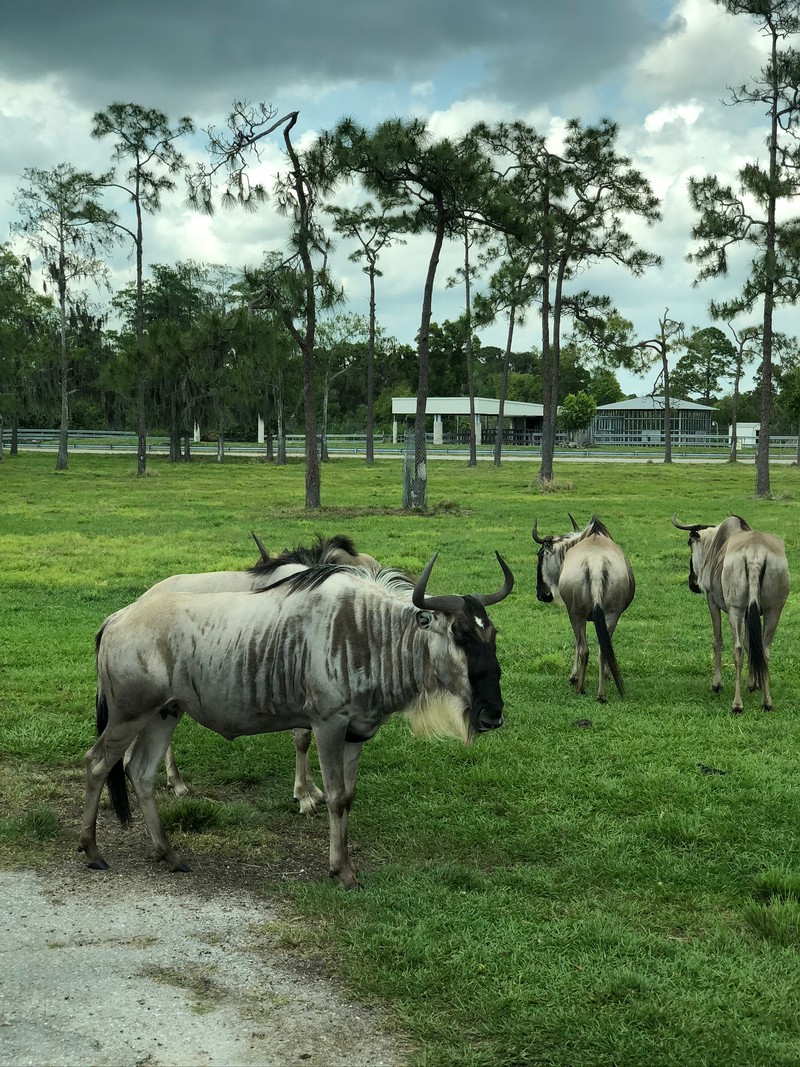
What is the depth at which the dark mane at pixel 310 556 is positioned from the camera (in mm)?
7064

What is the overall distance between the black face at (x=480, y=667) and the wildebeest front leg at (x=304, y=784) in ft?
5.67

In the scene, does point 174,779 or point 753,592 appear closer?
point 174,779

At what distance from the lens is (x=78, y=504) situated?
28625 millimetres

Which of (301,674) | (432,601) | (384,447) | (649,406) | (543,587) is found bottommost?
(543,587)

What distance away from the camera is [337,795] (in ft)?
19.0

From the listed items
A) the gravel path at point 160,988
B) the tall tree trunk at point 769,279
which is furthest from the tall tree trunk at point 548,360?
the gravel path at point 160,988

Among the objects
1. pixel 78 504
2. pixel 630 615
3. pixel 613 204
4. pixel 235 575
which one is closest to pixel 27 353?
pixel 78 504

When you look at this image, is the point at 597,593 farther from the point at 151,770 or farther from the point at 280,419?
the point at 280,419

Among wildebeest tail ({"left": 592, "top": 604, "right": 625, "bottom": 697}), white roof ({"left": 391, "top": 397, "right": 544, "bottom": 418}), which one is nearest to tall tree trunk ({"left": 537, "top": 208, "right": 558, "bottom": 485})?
wildebeest tail ({"left": 592, "top": 604, "right": 625, "bottom": 697})

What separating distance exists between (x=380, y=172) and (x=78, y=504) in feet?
41.2

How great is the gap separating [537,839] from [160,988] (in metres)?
2.77

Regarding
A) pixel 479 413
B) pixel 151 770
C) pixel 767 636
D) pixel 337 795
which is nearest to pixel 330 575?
pixel 337 795

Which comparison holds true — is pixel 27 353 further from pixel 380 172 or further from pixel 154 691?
pixel 154 691

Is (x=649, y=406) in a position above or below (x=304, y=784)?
above
